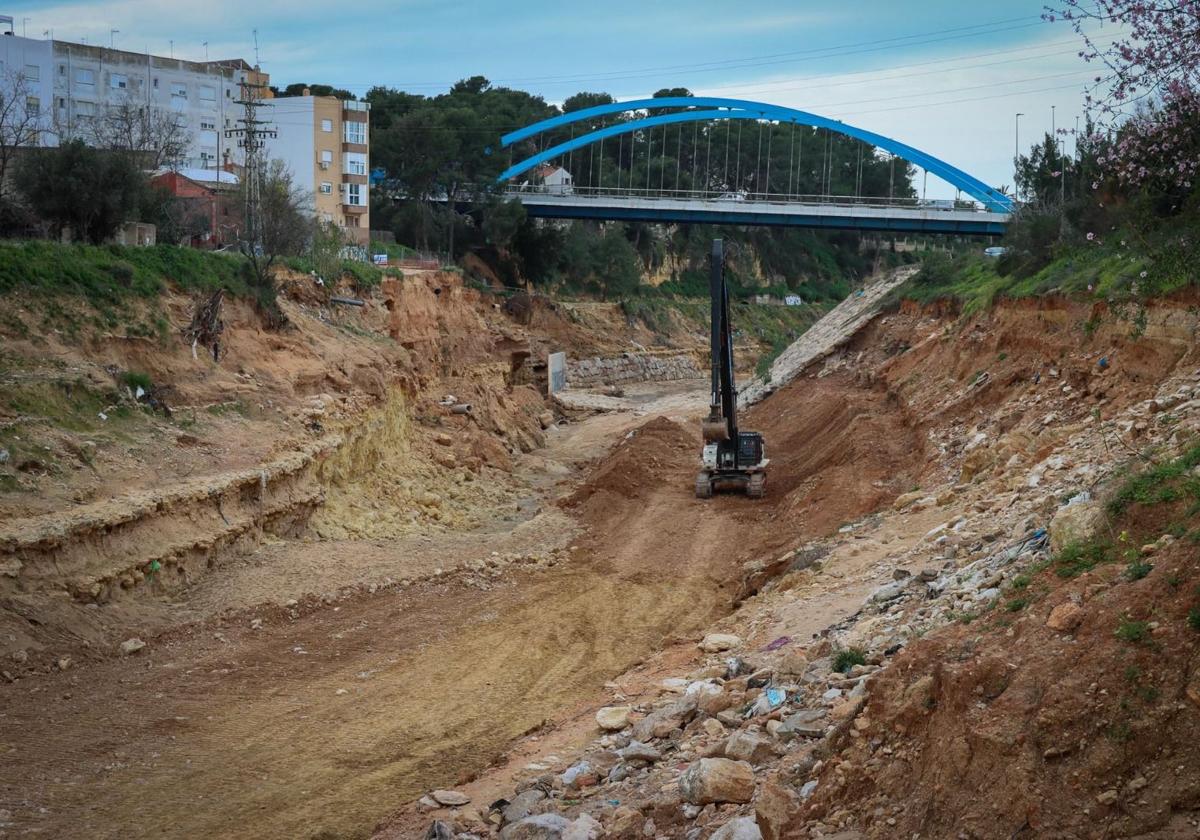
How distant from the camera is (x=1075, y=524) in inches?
446

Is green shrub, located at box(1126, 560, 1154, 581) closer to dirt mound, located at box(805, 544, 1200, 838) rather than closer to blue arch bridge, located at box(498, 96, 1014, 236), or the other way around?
dirt mound, located at box(805, 544, 1200, 838)

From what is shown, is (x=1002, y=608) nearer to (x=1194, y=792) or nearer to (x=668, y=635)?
(x=1194, y=792)

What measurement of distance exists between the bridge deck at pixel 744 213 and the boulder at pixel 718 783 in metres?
66.9

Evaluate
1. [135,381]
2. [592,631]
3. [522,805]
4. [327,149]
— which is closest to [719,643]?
[592,631]

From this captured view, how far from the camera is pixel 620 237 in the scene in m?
77.8

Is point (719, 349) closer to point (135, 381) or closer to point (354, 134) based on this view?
→ point (135, 381)

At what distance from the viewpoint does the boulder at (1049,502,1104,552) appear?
428 inches

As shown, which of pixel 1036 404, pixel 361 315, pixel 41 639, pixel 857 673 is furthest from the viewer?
pixel 361 315

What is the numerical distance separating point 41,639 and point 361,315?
72.3ft

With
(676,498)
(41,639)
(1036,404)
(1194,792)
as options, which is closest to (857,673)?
(1194,792)

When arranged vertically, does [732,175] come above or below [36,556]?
above

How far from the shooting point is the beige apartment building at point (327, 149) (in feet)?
219

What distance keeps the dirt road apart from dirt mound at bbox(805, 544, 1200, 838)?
578 cm

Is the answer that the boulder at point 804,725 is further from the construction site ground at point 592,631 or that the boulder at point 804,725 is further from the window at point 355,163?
the window at point 355,163
